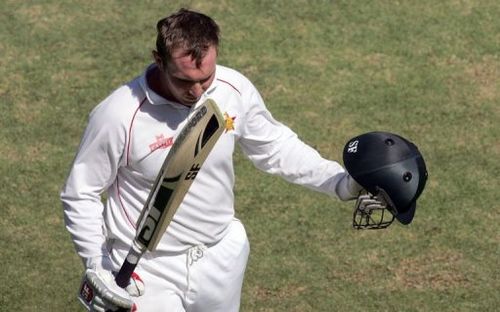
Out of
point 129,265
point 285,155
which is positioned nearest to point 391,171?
point 285,155

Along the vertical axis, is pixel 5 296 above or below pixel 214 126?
below

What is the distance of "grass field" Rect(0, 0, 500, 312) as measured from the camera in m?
9.16

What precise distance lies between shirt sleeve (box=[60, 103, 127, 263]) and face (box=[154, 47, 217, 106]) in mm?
377

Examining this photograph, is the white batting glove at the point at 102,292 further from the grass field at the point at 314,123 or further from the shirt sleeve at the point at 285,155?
the grass field at the point at 314,123

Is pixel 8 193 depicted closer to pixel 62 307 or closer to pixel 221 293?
pixel 62 307

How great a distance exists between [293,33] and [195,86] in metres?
6.23

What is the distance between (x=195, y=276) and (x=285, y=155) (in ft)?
3.08

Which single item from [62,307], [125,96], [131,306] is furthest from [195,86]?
[62,307]

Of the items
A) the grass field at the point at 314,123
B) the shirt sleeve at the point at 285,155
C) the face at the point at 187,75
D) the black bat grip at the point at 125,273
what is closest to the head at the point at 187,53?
the face at the point at 187,75

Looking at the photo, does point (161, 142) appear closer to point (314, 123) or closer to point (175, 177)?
point (175, 177)

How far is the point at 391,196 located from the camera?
656 centimetres

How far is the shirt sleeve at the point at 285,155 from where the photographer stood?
689cm

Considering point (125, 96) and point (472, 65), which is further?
point (472, 65)

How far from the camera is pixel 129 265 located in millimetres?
6133
